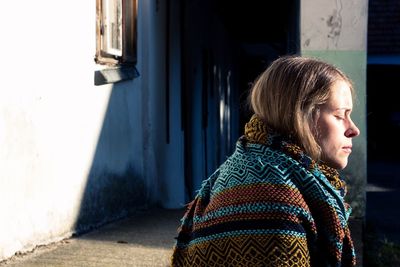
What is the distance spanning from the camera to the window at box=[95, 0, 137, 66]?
6.98 metres

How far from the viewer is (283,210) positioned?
1.98 meters

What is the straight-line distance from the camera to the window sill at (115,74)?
6840 mm

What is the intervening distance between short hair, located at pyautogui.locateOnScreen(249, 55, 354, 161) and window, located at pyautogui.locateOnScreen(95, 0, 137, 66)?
484 cm

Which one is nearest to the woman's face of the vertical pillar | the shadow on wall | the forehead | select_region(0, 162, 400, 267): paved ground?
the forehead

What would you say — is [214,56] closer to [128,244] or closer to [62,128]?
[62,128]

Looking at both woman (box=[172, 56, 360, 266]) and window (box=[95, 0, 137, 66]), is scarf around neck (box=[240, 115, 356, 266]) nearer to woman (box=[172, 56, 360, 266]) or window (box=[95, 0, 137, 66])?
woman (box=[172, 56, 360, 266])

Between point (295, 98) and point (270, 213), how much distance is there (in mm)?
324

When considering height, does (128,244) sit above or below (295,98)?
below

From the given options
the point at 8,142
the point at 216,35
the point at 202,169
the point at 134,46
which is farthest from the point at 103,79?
the point at 216,35

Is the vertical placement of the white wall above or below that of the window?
below

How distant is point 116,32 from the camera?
299 inches

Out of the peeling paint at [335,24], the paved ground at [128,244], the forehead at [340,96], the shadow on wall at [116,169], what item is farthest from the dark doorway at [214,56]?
the forehead at [340,96]

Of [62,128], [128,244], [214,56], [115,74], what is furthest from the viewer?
[214,56]

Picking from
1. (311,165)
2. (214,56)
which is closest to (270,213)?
(311,165)
